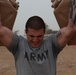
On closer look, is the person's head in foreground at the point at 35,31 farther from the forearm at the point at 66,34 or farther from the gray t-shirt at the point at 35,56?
the forearm at the point at 66,34

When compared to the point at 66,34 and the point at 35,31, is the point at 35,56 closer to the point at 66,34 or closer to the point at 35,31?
the point at 35,31

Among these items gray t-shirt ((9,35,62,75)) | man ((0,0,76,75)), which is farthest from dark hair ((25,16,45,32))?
gray t-shirt ((9,35,62,75))

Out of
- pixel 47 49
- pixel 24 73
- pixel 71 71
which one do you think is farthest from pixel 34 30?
pixel 71 71

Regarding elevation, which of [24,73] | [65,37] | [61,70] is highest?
[65,37]

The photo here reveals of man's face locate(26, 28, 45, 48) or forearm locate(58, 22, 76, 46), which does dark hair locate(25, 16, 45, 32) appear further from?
forearm locate(58, 22, 76, 46)

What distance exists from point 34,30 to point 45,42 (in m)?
0.26

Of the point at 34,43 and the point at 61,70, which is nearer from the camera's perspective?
the point at 34,43

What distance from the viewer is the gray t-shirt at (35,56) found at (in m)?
3.15

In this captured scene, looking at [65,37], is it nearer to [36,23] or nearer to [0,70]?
[36,23]

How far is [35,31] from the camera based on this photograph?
122 inches

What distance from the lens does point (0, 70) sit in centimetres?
982

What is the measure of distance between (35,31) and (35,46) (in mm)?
181

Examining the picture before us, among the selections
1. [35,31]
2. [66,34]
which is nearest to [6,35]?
[35,31]

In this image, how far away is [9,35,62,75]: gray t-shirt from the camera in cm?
315
